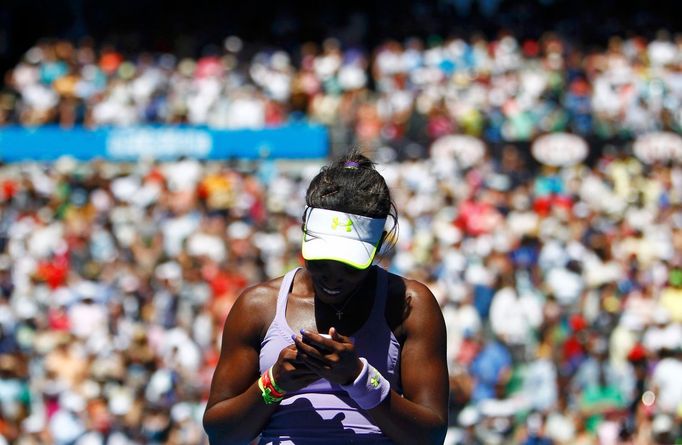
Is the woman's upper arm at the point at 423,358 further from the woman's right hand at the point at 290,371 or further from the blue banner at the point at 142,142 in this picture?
the blue banner at the point at 142,142

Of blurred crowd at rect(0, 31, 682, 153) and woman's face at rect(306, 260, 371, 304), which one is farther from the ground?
blurred crowd at rect(0, 31, 682, 153)

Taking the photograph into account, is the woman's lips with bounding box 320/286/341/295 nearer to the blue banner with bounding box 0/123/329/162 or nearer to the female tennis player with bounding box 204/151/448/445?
the female tennis player with bounding box 204/151/448/445

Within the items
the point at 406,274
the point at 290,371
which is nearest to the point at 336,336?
the point at 290,371

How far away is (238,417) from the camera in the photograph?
333 cm

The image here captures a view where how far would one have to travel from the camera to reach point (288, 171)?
16281 millimetres

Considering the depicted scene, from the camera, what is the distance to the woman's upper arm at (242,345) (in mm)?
3375

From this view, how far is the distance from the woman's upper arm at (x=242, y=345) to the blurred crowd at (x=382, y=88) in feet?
40.2

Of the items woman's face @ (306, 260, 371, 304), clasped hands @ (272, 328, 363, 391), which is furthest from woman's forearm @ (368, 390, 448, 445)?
woman's face @ (306, 260, 371, 304)

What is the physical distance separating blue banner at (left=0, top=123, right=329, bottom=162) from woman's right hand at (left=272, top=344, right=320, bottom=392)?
1352cm

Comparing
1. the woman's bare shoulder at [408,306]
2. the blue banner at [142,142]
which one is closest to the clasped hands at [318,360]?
the woman's bare shoulder at [408,306]

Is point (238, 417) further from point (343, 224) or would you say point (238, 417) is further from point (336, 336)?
point (343, 224)

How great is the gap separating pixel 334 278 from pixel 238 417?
1.50 ft

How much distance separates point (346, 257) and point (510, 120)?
45.3 ft

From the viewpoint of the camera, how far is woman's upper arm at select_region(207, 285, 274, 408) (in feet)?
11.1
